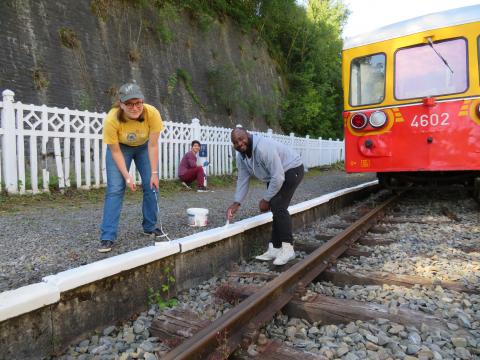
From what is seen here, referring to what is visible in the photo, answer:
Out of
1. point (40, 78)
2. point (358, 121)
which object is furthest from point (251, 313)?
point (40, 78)

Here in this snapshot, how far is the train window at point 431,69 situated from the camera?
5.84 m

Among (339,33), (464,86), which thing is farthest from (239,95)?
(339,33)

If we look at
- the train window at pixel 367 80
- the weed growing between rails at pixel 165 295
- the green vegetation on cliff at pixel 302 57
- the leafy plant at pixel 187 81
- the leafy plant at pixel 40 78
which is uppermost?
the green vegetation on cliff at pixel 302 57

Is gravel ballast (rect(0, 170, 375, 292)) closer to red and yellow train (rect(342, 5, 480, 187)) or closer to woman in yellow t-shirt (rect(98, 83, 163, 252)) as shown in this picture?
woman in yellow t-shirt (rect(98, 83, 163, 252))

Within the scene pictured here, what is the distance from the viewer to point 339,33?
35.6 metres

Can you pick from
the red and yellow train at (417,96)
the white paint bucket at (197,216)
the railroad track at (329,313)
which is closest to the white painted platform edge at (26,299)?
the railroad track at (329,313)

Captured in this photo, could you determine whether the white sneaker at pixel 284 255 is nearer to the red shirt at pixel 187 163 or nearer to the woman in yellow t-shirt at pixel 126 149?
the woman in yellow t-shirt at pixel 126 149

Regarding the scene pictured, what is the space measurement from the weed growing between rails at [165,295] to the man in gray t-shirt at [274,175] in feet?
3.34

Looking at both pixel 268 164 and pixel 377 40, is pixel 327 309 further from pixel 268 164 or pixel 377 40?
pixel 377 40

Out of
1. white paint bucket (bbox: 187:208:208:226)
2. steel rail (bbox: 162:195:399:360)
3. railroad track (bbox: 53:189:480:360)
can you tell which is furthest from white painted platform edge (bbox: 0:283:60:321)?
white paint bucket (bbox: 187:208:208:226)

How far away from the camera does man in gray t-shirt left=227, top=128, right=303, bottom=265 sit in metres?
3.64

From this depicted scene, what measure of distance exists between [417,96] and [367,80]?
3.03 ft

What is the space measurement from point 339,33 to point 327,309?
37099 mm

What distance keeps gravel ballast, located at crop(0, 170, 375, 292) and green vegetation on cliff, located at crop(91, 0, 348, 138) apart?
1130 cm
